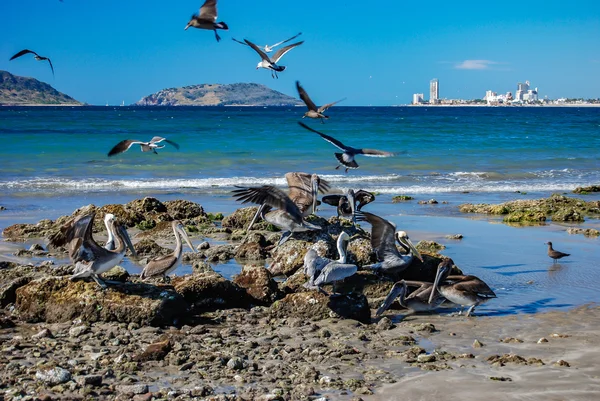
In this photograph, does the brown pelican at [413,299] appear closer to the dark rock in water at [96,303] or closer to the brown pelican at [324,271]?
the brown pelican at [324,271]

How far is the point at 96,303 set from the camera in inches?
330

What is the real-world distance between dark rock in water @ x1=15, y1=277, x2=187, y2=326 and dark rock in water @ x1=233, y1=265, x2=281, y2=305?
1.00 m

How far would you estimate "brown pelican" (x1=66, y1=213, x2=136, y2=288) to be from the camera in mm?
8477

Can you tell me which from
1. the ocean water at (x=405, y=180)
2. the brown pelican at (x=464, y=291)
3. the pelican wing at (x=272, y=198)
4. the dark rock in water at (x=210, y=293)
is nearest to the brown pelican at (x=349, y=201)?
the pelican wing at (x=272, y=198)

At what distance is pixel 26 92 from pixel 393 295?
484 ft

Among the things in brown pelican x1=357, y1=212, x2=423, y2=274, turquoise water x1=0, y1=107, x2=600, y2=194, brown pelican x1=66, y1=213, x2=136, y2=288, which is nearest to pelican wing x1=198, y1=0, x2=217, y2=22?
brown pelican x1=357, y1=212, x2=423, y2=274

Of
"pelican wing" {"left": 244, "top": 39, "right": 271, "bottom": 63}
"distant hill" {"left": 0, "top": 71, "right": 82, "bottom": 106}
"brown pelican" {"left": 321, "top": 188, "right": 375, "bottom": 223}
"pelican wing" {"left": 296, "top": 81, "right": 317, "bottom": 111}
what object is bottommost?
"brown pelican" {"left": 321, "top": 188, "right": 375, "bottom": 223}

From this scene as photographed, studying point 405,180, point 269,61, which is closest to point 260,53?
point 269,61

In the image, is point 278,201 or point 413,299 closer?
point 413,299

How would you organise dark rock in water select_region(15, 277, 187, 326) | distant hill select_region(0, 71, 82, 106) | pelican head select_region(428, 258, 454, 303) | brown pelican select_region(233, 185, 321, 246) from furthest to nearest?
distant hill select_region(0, 71, 82, 106)
brown pelican select_region(233, 185, 321, 246)
pelican head select_region(428, 258, 454, 303)
dark rock in water select_region(15, 277, 187, 326)

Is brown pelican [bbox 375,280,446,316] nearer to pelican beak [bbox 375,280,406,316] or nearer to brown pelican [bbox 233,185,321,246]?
pelican beak [bbox 375,280,406,316]

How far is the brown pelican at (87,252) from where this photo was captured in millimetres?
8477

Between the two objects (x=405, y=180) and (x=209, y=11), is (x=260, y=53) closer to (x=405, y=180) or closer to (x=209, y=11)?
(x=209, y=11)

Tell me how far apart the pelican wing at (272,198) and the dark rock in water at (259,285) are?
128 centimetres
